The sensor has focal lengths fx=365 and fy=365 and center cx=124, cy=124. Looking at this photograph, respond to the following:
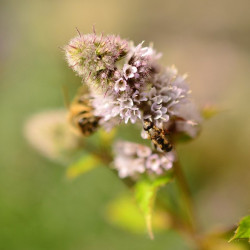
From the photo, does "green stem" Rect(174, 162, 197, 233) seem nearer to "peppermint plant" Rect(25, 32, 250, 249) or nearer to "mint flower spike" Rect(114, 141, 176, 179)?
"peppermint plant" Rect(25, 32, 250, 249)

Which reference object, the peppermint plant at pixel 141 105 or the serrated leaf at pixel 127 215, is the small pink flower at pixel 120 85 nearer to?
the peppermint plant at pixel 141 105

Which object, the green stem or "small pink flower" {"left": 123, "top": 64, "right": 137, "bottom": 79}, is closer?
"small pink flower" {"left": 123, "top": 64, "right": 137, "bottom": 79}

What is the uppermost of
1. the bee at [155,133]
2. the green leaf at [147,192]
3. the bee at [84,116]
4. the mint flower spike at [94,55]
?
the bee at [84,116]

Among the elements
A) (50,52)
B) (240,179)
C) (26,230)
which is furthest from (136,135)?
(50,52)

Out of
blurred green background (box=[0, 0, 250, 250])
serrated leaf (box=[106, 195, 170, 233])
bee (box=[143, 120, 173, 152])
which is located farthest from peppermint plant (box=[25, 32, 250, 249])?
Result: blurred green background (box=[0, 0, 250, 250])

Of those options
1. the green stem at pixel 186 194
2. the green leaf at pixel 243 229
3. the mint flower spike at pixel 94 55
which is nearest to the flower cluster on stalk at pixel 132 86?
the mint flower spike at pixel 94 55

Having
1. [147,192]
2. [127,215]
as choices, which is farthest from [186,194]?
[127,215]
